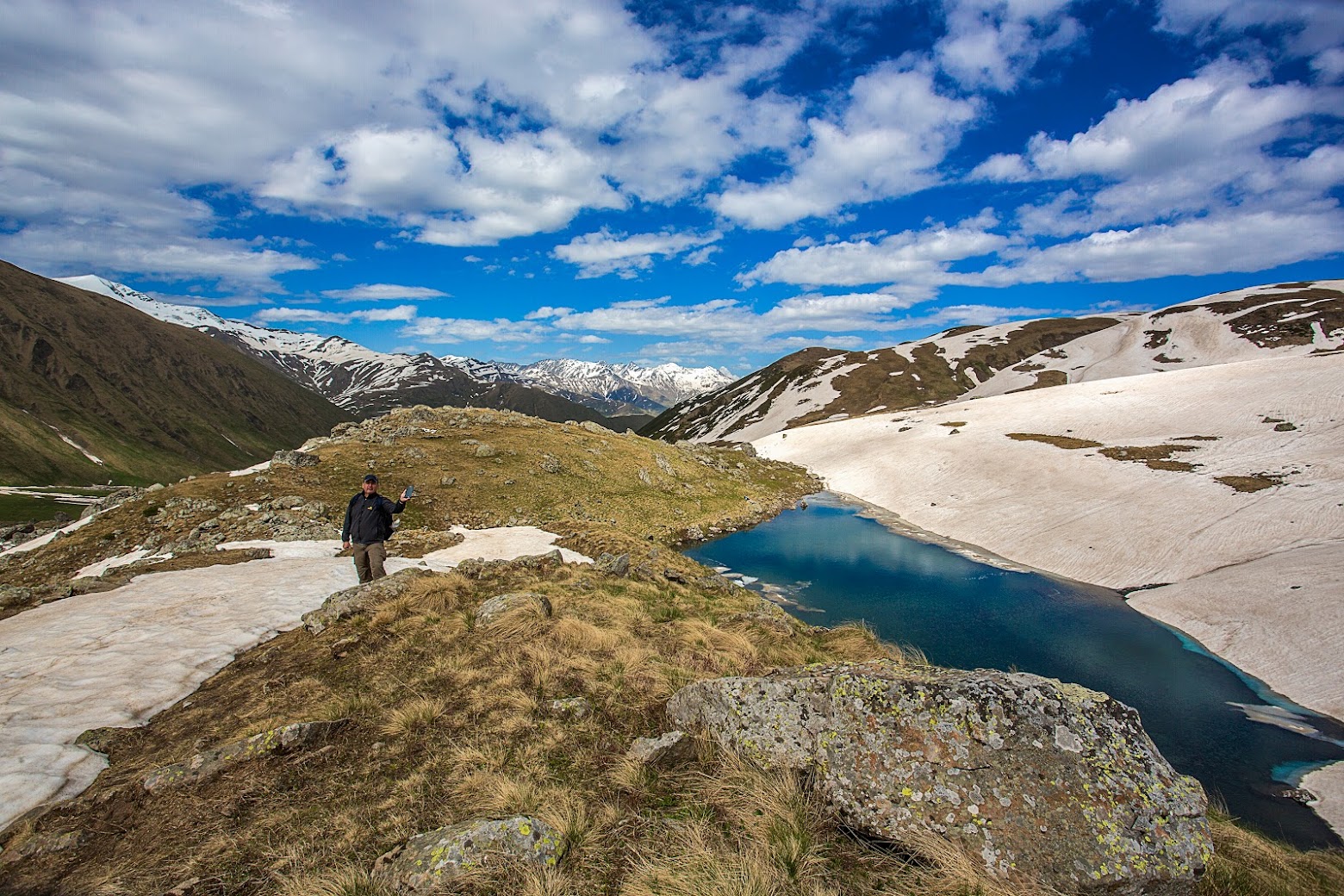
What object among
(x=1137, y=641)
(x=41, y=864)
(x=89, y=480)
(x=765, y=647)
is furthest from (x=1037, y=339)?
(x=89, y=480)

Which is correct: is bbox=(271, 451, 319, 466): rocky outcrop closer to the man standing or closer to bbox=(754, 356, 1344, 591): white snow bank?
the man standing

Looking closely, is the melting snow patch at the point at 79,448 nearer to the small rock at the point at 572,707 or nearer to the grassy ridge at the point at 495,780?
the grassy ridge at the point at 495,780

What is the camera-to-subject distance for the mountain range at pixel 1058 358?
14062 centimetres

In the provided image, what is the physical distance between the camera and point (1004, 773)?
223 inches

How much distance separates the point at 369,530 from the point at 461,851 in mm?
13800

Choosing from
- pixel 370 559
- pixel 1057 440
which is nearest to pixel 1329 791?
pixel 370 559

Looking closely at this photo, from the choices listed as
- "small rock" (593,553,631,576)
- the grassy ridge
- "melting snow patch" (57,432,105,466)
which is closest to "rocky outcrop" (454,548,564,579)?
the grassy ridge

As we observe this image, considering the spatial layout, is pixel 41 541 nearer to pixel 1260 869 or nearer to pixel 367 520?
pixel 367 520

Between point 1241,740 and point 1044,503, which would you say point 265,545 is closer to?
point 1241,740

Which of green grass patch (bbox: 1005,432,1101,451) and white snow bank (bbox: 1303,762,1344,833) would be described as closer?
white snow bank (bbox: 1303,762,1344,833)

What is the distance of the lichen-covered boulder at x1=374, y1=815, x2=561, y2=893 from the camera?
515 centimetres

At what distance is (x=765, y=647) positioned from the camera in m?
13.8

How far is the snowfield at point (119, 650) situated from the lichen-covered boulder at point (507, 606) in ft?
19.2

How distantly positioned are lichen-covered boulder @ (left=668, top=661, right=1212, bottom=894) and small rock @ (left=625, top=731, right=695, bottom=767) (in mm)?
974
